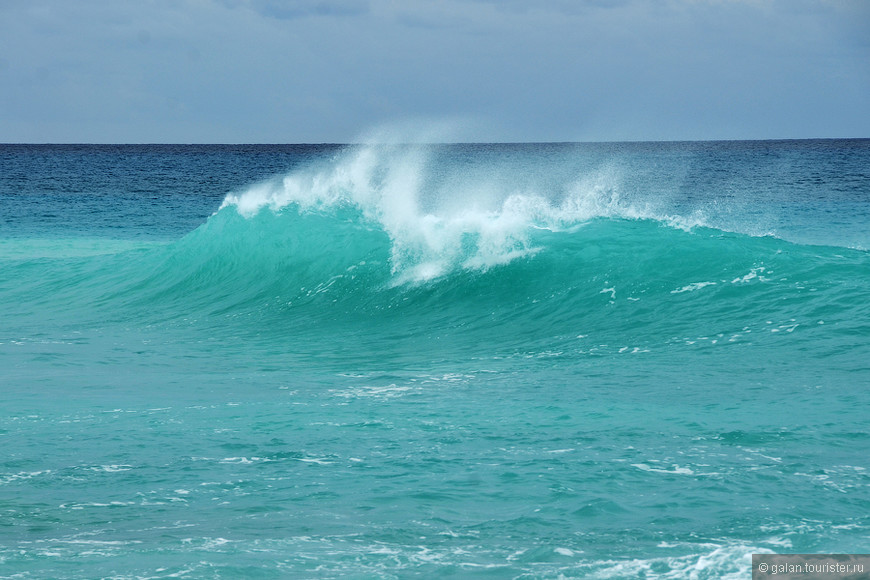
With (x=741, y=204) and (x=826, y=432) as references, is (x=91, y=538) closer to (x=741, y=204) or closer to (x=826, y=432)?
(x=826, y=432)

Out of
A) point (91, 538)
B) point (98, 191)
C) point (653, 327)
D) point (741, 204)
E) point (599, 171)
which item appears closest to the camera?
point (91, 538)

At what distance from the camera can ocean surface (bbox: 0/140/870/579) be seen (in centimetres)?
532

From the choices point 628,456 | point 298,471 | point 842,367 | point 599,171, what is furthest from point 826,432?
point 599,171

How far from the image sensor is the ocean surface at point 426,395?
17.5ft

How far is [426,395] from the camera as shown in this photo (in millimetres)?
8695

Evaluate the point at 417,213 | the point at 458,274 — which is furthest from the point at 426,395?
the point at 417,213

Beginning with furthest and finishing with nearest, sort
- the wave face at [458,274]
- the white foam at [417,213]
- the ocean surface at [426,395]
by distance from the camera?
the white foam at [417,213] → the wave face at [458,274] → the ocean surface at [426,395]

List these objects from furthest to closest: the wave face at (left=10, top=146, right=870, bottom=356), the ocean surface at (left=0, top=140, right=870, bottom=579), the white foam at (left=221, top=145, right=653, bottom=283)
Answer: the white foam at (left=221, top=145, right=653, bottom=283)
the wave face at (left=10, top=146, right=870, bottom=356)
the ocean surface at (left=0, top=140, right=870, bottom=579)

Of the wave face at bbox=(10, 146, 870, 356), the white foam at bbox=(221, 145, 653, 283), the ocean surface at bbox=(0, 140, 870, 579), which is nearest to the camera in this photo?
the ocean surface at bbox=(0, 140, 870, 579)

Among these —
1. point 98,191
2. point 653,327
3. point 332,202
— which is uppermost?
point 98,191

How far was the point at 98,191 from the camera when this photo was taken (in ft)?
156

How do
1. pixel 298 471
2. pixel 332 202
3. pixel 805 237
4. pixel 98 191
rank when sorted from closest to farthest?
1. pixel 298 471
2. pixel 332 202
3. pixel 805 237
4. pixel 98 191

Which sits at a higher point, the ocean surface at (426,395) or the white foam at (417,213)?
the white foam at (417,213)

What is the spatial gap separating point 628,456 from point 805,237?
66.3 feet
